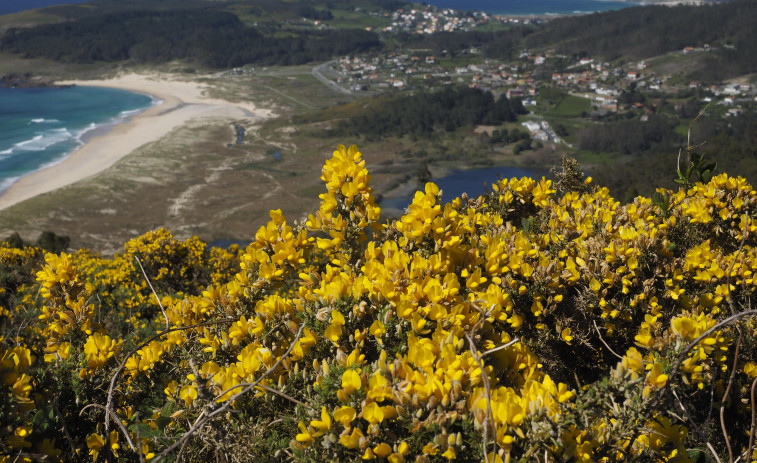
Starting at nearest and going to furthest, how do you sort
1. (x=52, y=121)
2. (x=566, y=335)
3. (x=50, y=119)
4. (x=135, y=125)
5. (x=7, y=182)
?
(x=566, y=335) → (x=7, y=182) → (x=135, y=125) → (x=52, y=121) → (x=50, y=119)

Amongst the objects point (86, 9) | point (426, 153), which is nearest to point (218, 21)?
point (86, 9)

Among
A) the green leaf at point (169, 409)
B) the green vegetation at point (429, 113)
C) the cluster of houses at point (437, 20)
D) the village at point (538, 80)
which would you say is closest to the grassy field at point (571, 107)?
the village at point (538, 80)

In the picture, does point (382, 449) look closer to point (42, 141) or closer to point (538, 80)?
point (42, 141)

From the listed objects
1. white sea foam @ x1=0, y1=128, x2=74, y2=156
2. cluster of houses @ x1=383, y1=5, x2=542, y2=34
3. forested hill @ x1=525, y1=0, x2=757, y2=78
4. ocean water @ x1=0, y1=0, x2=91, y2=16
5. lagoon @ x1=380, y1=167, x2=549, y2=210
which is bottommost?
lagoon @ x1=380, y1=167, x2=549, y2=210

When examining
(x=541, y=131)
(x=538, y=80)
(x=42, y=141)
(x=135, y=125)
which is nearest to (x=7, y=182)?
(x=42, y=141)

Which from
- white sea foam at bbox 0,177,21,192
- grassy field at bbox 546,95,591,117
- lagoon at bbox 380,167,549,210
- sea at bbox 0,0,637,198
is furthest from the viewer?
grassy field at bbox 546,95,591,117

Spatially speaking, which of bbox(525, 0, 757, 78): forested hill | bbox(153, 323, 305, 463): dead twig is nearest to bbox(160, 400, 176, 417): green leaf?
bbox(153, 323, 305, 463): dead twig

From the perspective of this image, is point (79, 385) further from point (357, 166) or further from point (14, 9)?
point (14, 9)

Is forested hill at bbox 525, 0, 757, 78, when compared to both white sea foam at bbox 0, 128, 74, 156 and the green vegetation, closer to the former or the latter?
the green vegetation
